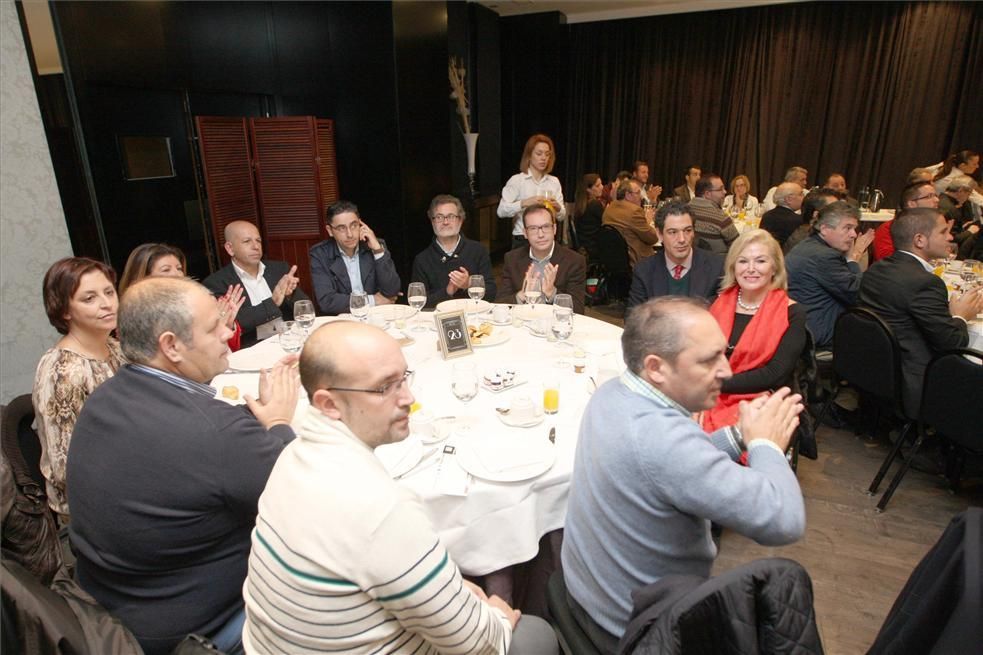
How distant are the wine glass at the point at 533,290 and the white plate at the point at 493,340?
0.97ft

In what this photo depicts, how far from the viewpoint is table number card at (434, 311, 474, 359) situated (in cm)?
247

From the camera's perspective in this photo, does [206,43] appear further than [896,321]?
Yes

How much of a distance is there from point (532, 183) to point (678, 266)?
103 inches

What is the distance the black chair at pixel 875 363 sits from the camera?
109 inches

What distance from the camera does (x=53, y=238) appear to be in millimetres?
3391

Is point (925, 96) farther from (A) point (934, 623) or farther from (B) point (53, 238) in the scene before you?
(B) point (53, 238)

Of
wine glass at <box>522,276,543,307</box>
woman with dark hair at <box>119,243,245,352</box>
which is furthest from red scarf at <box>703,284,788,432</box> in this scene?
woman with dark hair at <box>119,243,245,352</box>

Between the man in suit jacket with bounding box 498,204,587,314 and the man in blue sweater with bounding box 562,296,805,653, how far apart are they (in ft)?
6.45

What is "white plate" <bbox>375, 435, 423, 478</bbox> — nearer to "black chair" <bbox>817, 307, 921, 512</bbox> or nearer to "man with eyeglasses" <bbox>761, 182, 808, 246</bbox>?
"black chair" <bbox>817, 307, 921, 512</bbox>

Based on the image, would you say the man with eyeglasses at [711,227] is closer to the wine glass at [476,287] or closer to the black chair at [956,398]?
the black chair at [956,398]

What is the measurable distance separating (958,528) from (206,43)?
563 cm

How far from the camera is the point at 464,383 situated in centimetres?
204

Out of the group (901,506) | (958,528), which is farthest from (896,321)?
(958,528)

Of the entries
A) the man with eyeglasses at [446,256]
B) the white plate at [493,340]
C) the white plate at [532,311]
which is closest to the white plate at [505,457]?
the white plate at [493,340]
